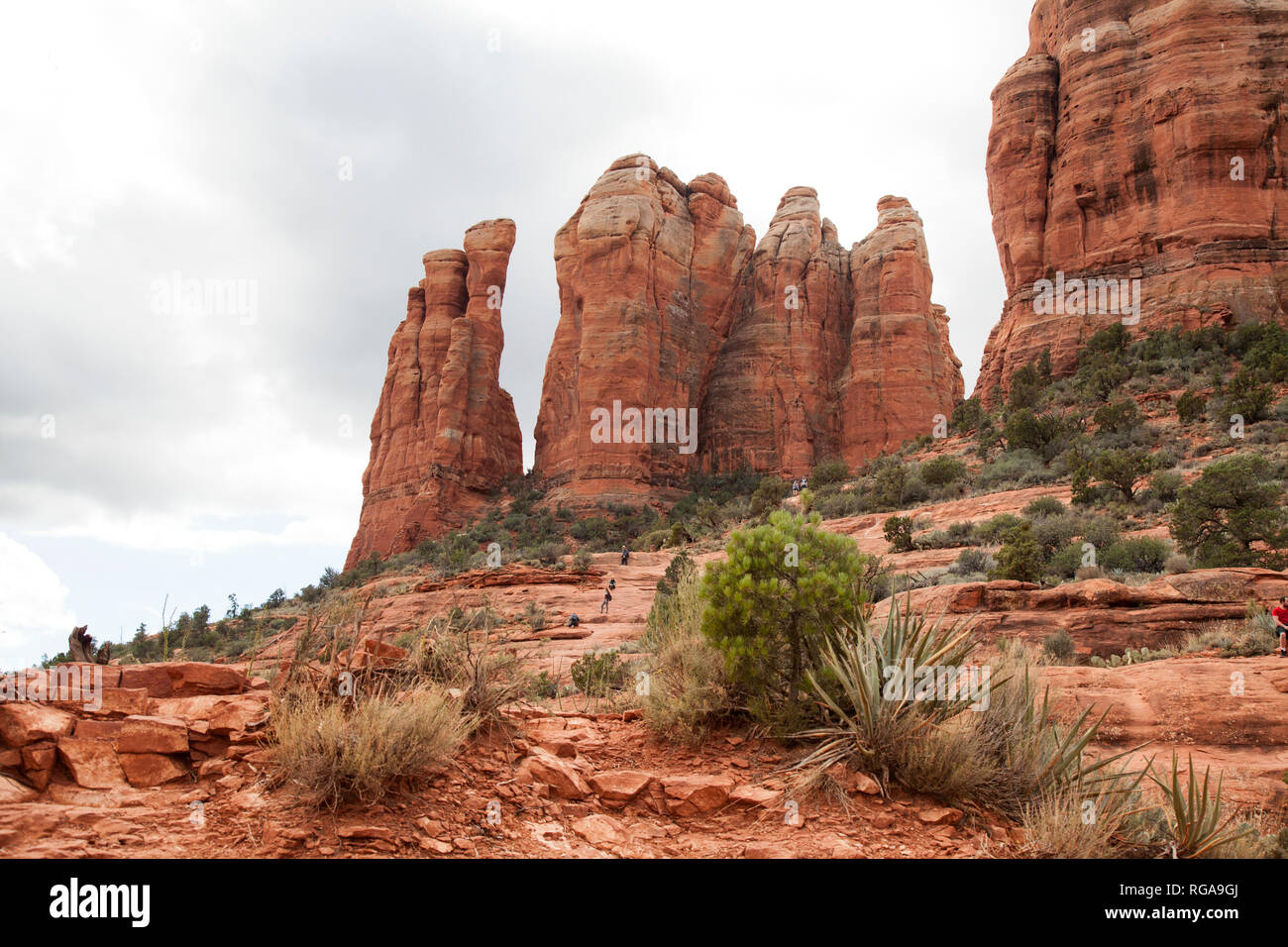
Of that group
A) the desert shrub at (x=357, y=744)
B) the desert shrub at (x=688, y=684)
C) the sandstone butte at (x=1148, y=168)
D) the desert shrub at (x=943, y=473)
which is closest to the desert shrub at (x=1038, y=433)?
the desert shrub at (x=943, y=473)

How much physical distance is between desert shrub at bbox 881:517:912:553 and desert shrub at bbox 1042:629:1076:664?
9.30m

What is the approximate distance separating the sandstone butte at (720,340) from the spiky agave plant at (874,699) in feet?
128

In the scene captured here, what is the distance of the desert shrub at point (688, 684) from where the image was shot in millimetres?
5660

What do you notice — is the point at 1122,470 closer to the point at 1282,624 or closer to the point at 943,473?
the point at 943,473

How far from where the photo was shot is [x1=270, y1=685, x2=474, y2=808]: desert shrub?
3.67m

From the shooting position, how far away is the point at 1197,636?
888 cm

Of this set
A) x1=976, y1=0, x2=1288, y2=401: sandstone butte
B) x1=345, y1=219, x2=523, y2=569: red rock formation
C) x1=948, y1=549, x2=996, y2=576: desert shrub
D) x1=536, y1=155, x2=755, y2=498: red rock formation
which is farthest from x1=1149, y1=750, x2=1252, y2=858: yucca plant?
x1=345, y1=219, x2=523, y2=569: red rock formation

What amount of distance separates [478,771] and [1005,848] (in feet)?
10.0

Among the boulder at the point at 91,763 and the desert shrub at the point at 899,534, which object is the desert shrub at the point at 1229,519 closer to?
the desert shrub at the point at 899,534

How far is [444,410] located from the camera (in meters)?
48.6

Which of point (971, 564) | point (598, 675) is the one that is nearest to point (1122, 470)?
point (971, 564)
